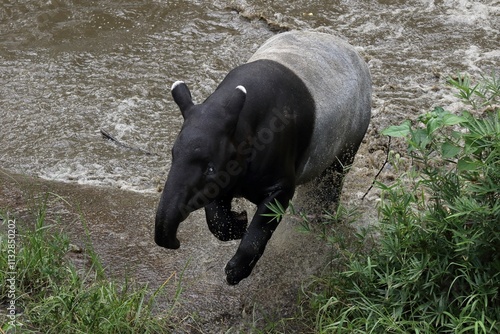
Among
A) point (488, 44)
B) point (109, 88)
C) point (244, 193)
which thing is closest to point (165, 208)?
point (244, 193)

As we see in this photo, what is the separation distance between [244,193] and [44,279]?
1.40 m

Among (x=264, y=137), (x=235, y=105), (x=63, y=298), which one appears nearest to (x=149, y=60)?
(x=264, y=137)

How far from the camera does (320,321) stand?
15.4 feet

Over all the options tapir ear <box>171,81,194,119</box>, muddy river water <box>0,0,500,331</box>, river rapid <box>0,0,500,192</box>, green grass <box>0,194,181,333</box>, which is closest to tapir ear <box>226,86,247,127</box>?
tapir ear <box>171,81,194,119</box>

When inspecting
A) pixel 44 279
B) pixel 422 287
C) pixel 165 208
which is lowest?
pixel 44 279

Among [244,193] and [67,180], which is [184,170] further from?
[67,180]

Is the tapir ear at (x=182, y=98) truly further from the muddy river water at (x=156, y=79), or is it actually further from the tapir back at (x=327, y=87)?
the muddy river water at (x=156, y=79)

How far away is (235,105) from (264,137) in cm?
43

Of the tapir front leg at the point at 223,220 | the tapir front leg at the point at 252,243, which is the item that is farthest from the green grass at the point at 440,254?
the tapir front leg at the point at 223,220

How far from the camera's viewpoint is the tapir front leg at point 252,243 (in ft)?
16.7

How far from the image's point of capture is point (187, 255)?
5.89 meters

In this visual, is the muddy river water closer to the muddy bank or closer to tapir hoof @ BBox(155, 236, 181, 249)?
the muddy bank

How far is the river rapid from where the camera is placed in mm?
7938

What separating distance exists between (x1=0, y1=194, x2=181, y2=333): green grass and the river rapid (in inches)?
86.0
